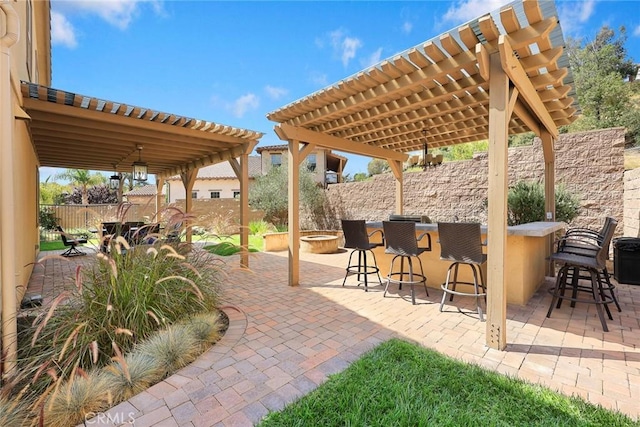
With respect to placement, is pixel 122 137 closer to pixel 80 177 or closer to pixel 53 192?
pixel 80 177

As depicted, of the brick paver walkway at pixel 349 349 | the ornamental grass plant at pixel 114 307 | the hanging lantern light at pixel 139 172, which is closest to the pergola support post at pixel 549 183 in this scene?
the brick paver walkway at pixel 349 349

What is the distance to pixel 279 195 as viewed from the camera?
12.9 meters

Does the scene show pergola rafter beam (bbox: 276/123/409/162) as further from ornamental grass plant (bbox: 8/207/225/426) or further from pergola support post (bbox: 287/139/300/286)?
ornamental grass plant (bbox: 8/207/225/426)

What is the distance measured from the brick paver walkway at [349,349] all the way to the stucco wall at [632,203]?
5.42 ft

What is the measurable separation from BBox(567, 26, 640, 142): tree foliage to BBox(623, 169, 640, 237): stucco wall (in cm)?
450

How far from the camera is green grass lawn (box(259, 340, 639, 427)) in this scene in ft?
5.76

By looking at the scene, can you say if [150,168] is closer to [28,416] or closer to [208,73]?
[208,73]

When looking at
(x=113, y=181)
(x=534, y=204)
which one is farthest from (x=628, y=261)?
(x=113, y=181)

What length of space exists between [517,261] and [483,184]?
4833 millimetres

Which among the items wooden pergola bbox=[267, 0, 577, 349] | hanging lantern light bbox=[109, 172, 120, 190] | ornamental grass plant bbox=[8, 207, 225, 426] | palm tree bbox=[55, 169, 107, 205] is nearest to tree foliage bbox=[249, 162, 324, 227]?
wooden pergola bbox=[267, 0, 577, 349]

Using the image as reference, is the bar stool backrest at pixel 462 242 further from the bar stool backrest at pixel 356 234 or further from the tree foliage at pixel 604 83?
the tree foliage at pixel 604 83

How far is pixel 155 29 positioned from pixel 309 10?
4.01 m

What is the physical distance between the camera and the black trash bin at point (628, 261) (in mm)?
4520

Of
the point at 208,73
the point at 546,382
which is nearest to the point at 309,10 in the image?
the point at 208,73
